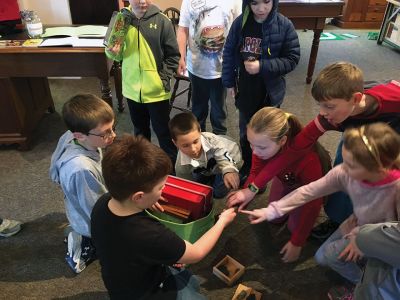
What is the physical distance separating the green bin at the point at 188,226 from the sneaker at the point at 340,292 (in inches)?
23.2

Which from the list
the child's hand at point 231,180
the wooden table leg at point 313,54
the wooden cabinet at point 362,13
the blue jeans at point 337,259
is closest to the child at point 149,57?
the child's hand at point 231,180

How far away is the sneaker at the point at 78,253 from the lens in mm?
1677

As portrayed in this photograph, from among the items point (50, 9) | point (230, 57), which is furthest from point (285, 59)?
point (50, 9)

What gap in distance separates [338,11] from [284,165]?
2.20 metres

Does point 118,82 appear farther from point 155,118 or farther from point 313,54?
point 313,54

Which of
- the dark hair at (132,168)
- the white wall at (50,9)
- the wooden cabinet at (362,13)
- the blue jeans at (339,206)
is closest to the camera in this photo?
the dark hair at (132,168)

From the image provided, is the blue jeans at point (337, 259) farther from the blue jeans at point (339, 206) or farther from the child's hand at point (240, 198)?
the child's hand at point (240, 198)

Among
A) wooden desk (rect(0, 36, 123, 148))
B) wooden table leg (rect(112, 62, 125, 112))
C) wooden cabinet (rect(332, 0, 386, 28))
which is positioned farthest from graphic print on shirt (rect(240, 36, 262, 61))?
wooden cabinet (rect(332, 0, 386, 28))

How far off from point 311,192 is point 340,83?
1.44 feet

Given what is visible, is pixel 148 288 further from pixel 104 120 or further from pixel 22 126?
pixel 22 126

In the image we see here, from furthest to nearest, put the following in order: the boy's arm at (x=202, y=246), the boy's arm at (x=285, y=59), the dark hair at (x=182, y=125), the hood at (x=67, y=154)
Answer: the boy's arm at (x=285, y=59), the dark hair at (x=182, y=125), the hood at (x=67, y=154), the boy's arm at (x=202, y=246)

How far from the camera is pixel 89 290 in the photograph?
1598 mm

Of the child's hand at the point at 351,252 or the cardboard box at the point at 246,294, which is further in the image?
the cardboard box at the point at 246,294

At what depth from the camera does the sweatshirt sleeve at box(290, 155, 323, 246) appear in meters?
1.56
